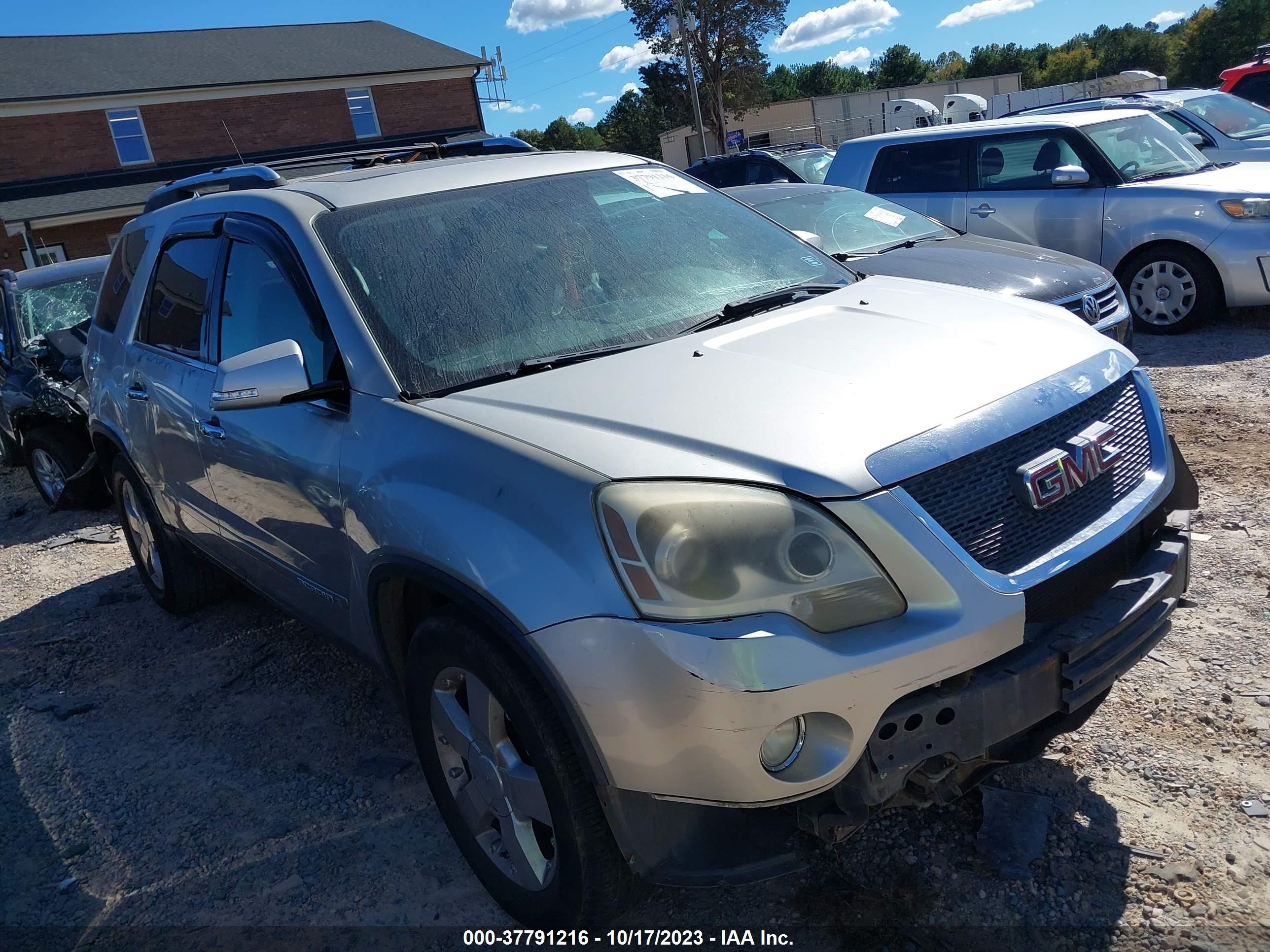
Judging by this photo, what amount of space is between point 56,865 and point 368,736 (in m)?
1.04

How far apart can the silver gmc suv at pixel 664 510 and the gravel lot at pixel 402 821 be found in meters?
0.39

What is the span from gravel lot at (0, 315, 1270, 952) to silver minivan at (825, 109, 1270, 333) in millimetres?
3282

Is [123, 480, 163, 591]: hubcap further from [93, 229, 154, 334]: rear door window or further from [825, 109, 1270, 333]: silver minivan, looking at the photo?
[825, 109, 1270, 333]: silver minivan

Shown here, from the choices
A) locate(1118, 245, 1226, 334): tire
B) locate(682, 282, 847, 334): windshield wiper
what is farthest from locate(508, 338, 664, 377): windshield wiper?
locate(1118, 245, 1226, 334): tire

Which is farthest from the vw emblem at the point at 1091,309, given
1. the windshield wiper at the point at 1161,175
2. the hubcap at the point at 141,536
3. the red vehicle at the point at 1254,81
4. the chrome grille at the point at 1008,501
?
the red vehicle at the point at 1254,81

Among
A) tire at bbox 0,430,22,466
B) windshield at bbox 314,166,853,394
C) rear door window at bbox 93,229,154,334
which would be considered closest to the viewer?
windshield at bbox 314,166,853,394

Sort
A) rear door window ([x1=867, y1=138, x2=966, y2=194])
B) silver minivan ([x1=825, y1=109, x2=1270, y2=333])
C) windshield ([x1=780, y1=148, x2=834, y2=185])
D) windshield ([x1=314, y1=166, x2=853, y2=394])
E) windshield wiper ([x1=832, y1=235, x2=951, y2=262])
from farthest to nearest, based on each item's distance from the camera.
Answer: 1. windshield ([x1=780, y1=148, x2=834, y2=185])
2. rear door window ([x1=867, y1=138, x2=966, y2=194])
3. silver minivan ([x1=825, y1=109, x2=1270, y2=333])
4. windshield wiper ([x1=832, y1=235, x2=951, y2=262])
5. windshield ([x1=314, y1=166, x2=853, y2=394])

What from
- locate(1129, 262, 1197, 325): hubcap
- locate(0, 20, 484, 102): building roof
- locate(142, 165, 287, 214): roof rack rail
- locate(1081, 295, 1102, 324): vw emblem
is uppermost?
locate(0, 20, 484, 102): building roof

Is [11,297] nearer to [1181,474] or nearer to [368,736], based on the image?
[368,736]

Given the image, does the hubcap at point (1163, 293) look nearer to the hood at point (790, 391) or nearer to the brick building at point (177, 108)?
the hood at point (790, 391)

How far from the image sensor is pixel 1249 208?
7.27m

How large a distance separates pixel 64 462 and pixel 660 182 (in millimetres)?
5860

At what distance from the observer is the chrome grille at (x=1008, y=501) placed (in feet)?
6.78

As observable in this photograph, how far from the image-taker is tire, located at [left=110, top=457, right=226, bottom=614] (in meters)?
4.71
